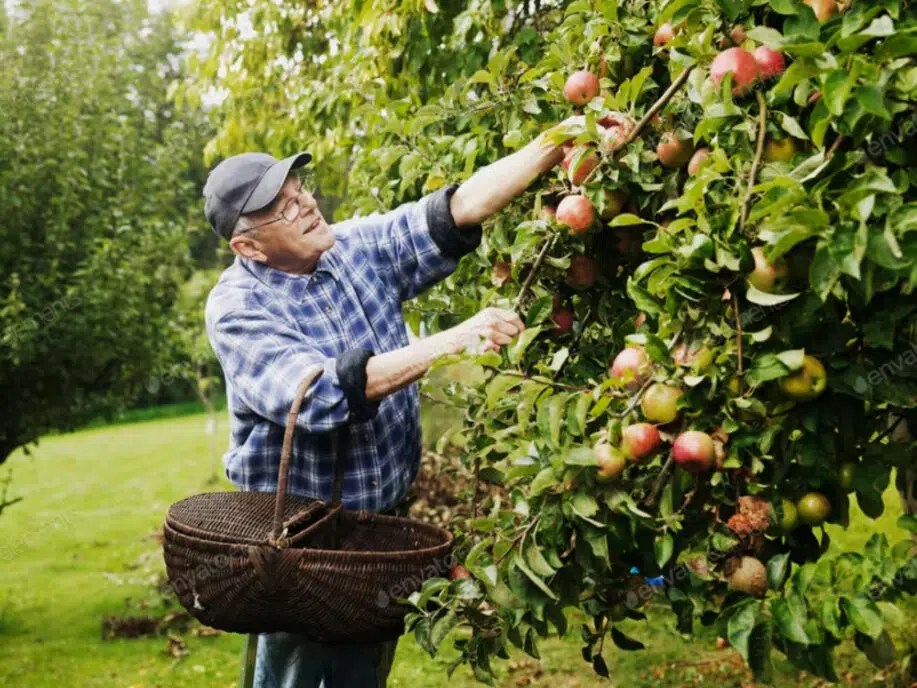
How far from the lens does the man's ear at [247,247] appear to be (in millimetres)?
2645

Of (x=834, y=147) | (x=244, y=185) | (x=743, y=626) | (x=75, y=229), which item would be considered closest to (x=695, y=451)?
(x=743, y=626)

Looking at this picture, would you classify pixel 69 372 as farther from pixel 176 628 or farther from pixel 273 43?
pixel 273 43

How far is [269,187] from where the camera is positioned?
102 inches

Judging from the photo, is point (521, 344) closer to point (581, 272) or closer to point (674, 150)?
point (581, 272)

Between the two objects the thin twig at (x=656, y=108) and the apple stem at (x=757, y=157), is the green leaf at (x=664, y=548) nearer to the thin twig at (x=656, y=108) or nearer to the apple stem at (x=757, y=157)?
the apple stem at (x=757, y=157)

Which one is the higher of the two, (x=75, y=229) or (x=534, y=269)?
(x=534, y=269)

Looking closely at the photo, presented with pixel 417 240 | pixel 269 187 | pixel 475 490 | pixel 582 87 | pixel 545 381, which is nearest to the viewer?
pixel 545 381

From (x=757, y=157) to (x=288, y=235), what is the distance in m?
1.33

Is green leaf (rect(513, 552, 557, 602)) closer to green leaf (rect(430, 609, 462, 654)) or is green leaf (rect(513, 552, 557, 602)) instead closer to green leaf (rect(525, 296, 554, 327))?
green leaf (rect(430, 609, 462, 654))

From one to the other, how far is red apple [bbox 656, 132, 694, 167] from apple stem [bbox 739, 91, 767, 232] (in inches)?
9.7

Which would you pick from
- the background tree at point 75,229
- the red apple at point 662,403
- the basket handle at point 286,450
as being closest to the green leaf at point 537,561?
the red apple at point 662,403

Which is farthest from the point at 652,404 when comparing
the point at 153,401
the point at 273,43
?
the point at 153,401

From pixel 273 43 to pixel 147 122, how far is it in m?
2.24

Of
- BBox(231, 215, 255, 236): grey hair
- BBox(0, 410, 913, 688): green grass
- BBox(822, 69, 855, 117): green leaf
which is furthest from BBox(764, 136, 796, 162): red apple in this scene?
BBox(0, 410, 913, 688): green grass
